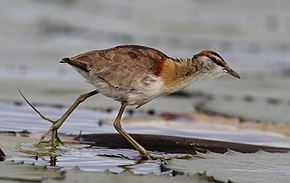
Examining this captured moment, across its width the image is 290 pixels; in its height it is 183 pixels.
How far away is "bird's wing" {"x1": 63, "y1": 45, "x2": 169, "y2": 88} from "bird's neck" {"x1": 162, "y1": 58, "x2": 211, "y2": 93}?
11cm

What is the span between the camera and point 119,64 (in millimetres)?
6371

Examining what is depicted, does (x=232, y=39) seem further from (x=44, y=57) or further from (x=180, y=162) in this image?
(x=180, y=162)

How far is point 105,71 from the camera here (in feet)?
20.7

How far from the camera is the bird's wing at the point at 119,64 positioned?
249 inches

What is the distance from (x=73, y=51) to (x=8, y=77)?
2489 millimetres

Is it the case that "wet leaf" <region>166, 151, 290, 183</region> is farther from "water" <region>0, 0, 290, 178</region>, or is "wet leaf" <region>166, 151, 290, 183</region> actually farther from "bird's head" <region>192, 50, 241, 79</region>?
"bird's head" <region>192, 50, 241, 79</region>

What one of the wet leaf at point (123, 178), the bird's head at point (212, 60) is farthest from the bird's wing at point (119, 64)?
the wet leaf at point (123, 178)

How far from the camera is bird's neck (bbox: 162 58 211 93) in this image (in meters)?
6.51

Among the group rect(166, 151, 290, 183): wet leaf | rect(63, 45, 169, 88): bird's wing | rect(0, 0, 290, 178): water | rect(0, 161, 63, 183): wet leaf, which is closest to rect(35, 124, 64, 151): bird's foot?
rect(0, 0, 290, 178): water

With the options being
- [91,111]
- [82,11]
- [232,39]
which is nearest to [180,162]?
[91,111]

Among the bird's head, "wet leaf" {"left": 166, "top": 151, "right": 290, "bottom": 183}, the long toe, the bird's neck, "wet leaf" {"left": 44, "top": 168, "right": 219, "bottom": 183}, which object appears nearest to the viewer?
"wet leaf" {"left": 44, "top": 168, "right": 219, "bottom": 183}

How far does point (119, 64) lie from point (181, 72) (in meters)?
0.52

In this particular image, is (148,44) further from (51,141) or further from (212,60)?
(51,141)

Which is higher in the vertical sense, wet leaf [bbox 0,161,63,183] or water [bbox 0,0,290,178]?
water [bbox 0,0,290,178]
